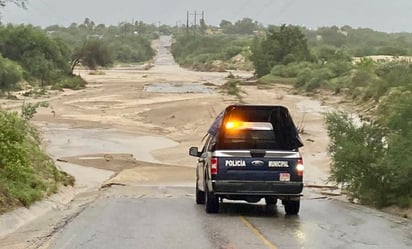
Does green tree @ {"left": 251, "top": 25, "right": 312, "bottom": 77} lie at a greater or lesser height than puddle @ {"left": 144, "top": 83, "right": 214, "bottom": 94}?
greater

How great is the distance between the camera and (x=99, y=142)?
50688 millimetres

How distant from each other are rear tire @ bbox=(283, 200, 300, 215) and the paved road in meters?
0.20

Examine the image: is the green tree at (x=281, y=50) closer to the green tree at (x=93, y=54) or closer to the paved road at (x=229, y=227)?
the green tree at (x=93, y=54)

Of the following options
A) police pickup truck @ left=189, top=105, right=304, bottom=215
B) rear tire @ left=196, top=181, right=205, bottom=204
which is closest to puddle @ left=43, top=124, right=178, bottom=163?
rear tire @ left=196, top=181, right=205, bottom=204

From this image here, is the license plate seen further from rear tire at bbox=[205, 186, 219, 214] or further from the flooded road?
rear tire at bbox=[205, 186, 219, 214]

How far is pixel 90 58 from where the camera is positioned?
14962cm

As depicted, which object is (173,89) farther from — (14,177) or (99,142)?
(14,177)

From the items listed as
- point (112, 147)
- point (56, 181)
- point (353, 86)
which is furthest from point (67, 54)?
point (56, 181)

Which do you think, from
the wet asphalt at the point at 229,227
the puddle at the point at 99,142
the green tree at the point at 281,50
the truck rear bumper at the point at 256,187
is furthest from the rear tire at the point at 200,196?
the green tree at the point at 281,50

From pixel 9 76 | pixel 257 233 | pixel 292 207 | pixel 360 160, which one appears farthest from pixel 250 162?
pixel 9 76

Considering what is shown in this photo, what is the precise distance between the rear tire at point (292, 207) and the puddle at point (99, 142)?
24.1 meters

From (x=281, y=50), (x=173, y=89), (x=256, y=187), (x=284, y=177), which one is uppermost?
(x=284, y=177)

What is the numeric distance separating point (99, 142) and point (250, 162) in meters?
33.5

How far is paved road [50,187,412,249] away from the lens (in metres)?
14.0
